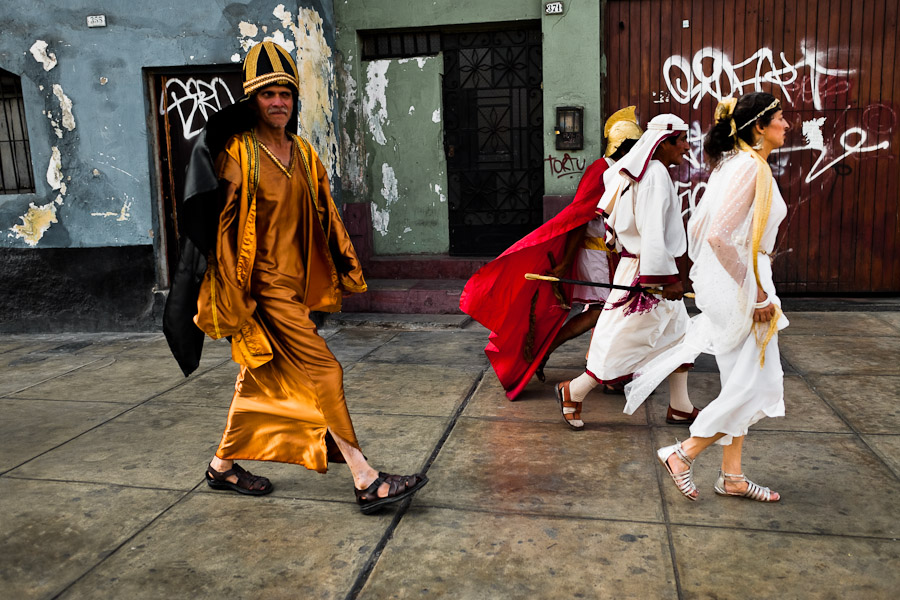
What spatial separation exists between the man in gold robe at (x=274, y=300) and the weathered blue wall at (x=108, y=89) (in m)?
4.00

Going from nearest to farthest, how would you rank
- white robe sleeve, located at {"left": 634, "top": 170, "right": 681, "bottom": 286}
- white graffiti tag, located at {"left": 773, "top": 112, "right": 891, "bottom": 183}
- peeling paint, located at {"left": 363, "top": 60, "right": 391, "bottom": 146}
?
white robe sleeve, located at {"left": 634, "top": 170, "right": 681, "bottom": 286}, white graffiti tag, located at {"left": 773, "top": 112, "right": 891, "bottom": 183}, peeling paint, located at {"left": 363, "top": 60, "right": 391, "bottom": 146}

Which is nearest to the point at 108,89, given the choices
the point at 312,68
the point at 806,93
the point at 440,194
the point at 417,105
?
the point at 312,68

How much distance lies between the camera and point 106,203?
735cm

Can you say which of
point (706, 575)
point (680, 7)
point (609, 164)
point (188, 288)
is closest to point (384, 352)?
point (609, 164)

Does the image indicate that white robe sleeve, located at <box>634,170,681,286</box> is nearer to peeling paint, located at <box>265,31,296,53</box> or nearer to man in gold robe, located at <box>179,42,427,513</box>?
man in gold robe, located at <box>179,42,427,513</box>

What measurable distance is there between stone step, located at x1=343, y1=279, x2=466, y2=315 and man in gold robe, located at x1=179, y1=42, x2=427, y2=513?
3.84 meters

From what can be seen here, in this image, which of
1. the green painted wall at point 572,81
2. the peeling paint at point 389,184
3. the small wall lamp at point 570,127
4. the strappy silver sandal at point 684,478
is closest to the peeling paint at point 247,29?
the peeling paint at point 389,184

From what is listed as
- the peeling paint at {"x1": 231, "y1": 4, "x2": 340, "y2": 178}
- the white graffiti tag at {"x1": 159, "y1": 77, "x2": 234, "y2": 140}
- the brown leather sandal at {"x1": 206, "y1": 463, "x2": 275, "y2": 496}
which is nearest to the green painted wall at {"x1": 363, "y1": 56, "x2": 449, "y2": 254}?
the peeling paint at {"x1": 231, "y1": 4, "x2": 340, "y2": 178}

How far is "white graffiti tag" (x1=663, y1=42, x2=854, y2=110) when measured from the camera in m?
7.08

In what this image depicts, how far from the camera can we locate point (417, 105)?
7840 mm

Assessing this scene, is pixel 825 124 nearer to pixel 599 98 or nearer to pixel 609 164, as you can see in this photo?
pixel 599 98

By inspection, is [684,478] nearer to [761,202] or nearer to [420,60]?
[761,202]

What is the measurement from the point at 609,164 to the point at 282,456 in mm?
2517

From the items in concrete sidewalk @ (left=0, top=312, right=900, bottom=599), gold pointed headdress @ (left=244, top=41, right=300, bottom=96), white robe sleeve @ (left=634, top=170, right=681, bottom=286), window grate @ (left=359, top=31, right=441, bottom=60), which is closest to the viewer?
concrete sidewalk @ (left=0, top=312, right=900, bottom=599)
